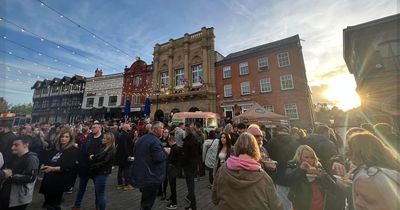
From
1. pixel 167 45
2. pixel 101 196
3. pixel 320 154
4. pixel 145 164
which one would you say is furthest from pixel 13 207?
pixel 167 45

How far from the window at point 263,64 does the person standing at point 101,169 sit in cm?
1918

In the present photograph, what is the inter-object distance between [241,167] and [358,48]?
55.1 feet

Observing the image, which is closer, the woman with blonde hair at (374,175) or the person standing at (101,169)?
the woman with blonde hair at (374,175)

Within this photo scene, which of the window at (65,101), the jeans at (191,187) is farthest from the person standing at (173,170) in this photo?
the window at (65,101)

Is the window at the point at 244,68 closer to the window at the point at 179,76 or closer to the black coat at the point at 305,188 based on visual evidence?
the window at the point at 179,76

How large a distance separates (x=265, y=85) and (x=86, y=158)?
1906cm

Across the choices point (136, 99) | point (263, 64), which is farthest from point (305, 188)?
point (136, 99)

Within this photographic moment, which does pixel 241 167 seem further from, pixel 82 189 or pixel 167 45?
pixel 167 45

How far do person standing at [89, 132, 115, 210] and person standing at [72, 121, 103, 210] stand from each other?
6.2 inches

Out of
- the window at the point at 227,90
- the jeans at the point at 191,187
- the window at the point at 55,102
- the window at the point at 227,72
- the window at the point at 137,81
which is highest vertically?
the window at the point at 137,81

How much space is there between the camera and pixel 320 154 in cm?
395

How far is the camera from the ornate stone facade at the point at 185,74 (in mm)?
22264

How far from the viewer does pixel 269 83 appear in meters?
19.8

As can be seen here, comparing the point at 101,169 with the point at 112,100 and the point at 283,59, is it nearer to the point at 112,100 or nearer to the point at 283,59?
the point at 283,59
